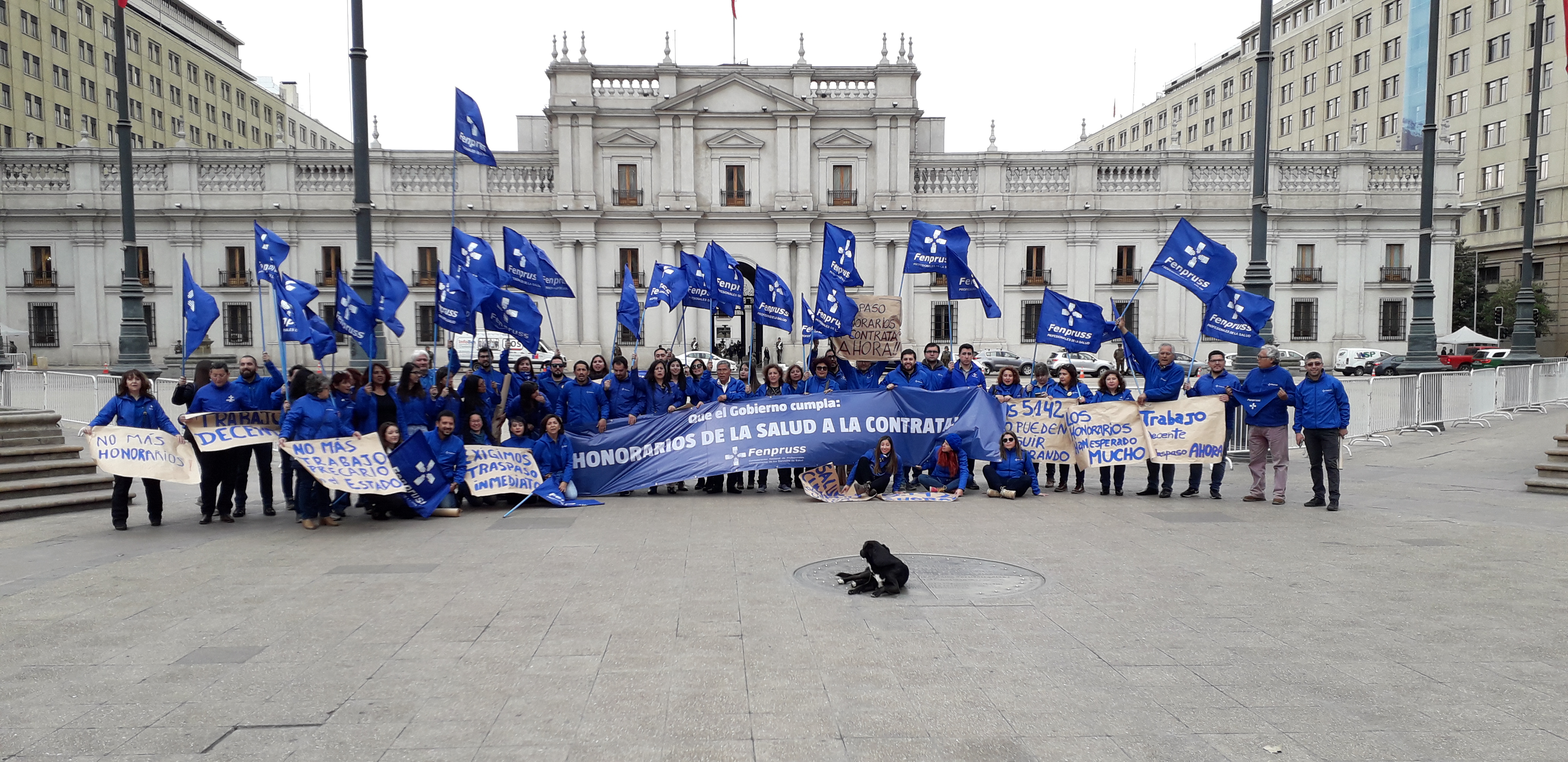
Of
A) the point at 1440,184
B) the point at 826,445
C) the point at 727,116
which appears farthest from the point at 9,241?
the point at 1440,184

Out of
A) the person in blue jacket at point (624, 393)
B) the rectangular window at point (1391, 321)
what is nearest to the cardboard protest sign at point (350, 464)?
the person in blue jacket at point (624, 393)

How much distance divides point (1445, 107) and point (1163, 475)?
64526 millimetres

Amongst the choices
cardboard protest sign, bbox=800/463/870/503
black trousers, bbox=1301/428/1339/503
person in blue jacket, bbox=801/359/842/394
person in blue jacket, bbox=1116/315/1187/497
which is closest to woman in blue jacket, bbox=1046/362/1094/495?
person in blue jacket, bbox=1116/315/1187/497

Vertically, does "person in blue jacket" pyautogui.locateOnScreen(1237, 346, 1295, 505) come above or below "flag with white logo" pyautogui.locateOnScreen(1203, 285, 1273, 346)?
below

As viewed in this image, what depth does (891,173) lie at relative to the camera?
5059 centimetres

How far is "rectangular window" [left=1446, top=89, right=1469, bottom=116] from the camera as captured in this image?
5862cm

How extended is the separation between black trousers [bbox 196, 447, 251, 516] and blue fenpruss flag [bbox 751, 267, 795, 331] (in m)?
6.63

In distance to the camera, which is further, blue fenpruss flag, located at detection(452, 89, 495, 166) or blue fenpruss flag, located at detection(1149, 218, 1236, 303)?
blue fenpruss flag, located at detection(452, 89, 495, 166)

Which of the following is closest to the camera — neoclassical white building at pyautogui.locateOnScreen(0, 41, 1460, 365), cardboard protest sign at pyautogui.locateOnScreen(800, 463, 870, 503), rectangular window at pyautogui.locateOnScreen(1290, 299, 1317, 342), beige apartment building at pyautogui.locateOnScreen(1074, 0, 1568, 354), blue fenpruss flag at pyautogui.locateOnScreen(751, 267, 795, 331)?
cardboard protest sign at pyautogui.locateOnScreen(800, 463, 870, 503)

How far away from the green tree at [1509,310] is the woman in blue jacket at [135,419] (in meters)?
63.5

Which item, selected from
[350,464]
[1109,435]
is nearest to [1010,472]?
[1109,435]

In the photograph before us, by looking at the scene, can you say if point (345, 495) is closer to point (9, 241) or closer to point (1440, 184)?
point (9, 241)

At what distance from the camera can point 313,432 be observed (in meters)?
10.0

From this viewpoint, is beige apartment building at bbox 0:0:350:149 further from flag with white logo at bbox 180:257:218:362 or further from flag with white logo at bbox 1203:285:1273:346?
flag with white logo at bbox 1203:285:1273:346
